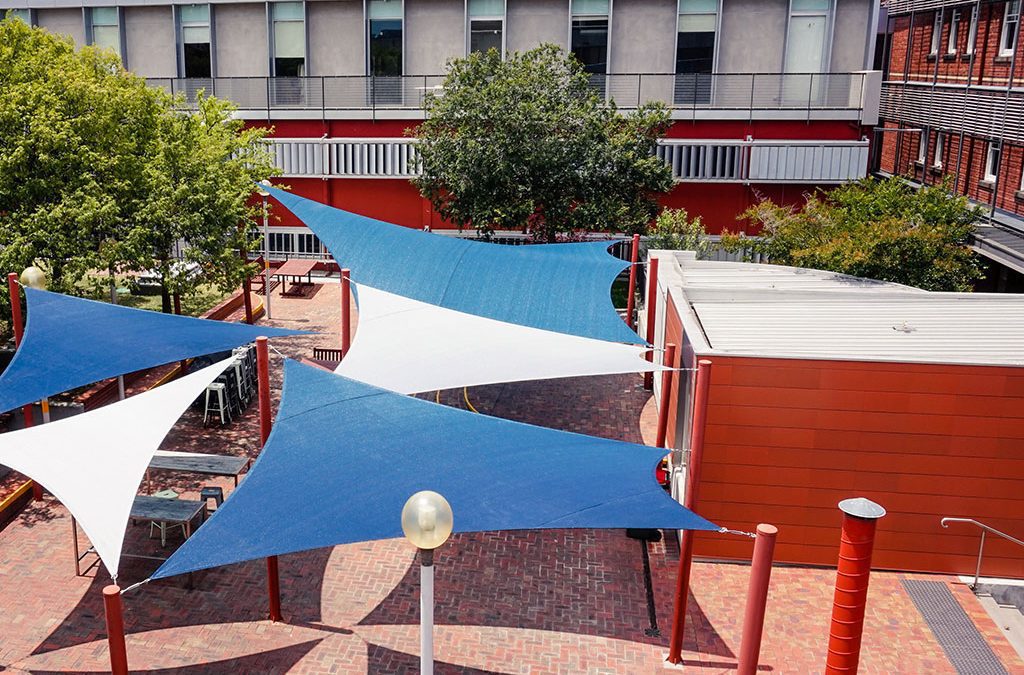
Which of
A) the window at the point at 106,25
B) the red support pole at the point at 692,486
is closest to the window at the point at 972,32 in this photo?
the red support pole at the point at 692,486

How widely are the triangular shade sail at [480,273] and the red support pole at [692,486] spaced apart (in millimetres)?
4888

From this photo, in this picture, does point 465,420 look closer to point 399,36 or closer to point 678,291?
point 678,291

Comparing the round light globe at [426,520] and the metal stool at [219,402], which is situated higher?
the round light globe at [426,520]

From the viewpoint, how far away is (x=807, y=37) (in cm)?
2806

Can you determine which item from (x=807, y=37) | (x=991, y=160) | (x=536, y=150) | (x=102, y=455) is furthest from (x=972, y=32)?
(x=102, y=455)

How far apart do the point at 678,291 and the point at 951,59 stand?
16.8 meters

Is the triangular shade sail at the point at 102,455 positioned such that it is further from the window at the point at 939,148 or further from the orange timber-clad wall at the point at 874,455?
the window at the point at 939,148

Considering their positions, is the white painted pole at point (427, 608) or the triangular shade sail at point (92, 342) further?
the triangular shade sail at point (92, 342)

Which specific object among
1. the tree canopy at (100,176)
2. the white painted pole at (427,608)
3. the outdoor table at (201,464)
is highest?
the tree canopy at (100,176)

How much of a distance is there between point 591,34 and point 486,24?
3286 millimetres

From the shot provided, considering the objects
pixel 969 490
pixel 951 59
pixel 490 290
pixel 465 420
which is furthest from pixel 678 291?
pixel 951 59

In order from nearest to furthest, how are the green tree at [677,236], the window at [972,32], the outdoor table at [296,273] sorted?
the green tree at [677,236] < the window at [972,32] < the outdoor table at [296,273]

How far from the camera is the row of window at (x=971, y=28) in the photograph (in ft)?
73.9

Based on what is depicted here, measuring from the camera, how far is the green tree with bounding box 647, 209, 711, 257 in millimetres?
22141
